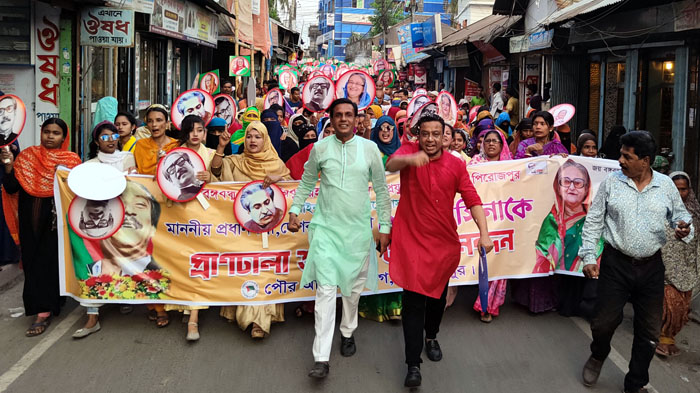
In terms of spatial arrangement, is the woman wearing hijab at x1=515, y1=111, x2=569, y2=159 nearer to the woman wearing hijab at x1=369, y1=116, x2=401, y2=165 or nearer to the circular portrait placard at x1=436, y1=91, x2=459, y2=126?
the woman wearing hijab at x1=369, y1=116, x2=401, y2=165

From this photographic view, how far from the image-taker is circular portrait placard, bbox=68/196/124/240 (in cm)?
538

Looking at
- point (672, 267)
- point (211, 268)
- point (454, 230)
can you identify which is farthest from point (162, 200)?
point (672, 267)

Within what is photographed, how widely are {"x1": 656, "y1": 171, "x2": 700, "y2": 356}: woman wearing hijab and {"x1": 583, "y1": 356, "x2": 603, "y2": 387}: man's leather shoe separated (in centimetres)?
95

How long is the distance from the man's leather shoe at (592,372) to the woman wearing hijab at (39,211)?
4.02m

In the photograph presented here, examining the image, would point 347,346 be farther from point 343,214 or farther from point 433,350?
point 343,214

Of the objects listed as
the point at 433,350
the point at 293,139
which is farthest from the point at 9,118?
the point at 433,350

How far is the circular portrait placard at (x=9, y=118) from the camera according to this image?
18.6ft

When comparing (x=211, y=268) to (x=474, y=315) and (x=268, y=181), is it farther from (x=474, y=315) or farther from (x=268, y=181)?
(x=474, y=315)

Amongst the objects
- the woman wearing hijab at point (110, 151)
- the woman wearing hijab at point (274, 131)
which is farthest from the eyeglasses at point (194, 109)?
the woman wearing hijab at point (110, 151)

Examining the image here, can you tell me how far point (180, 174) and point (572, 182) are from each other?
10.7ft

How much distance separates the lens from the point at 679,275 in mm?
5164

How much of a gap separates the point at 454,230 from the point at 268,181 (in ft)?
5.33

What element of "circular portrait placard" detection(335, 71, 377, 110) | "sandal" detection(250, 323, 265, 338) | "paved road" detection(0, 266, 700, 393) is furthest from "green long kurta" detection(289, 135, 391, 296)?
"circular portrait placard" detection(335, 71, 377, 110)

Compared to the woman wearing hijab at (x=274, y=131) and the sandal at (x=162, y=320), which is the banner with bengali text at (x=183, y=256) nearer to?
the sandal at (x=162, y=320)
